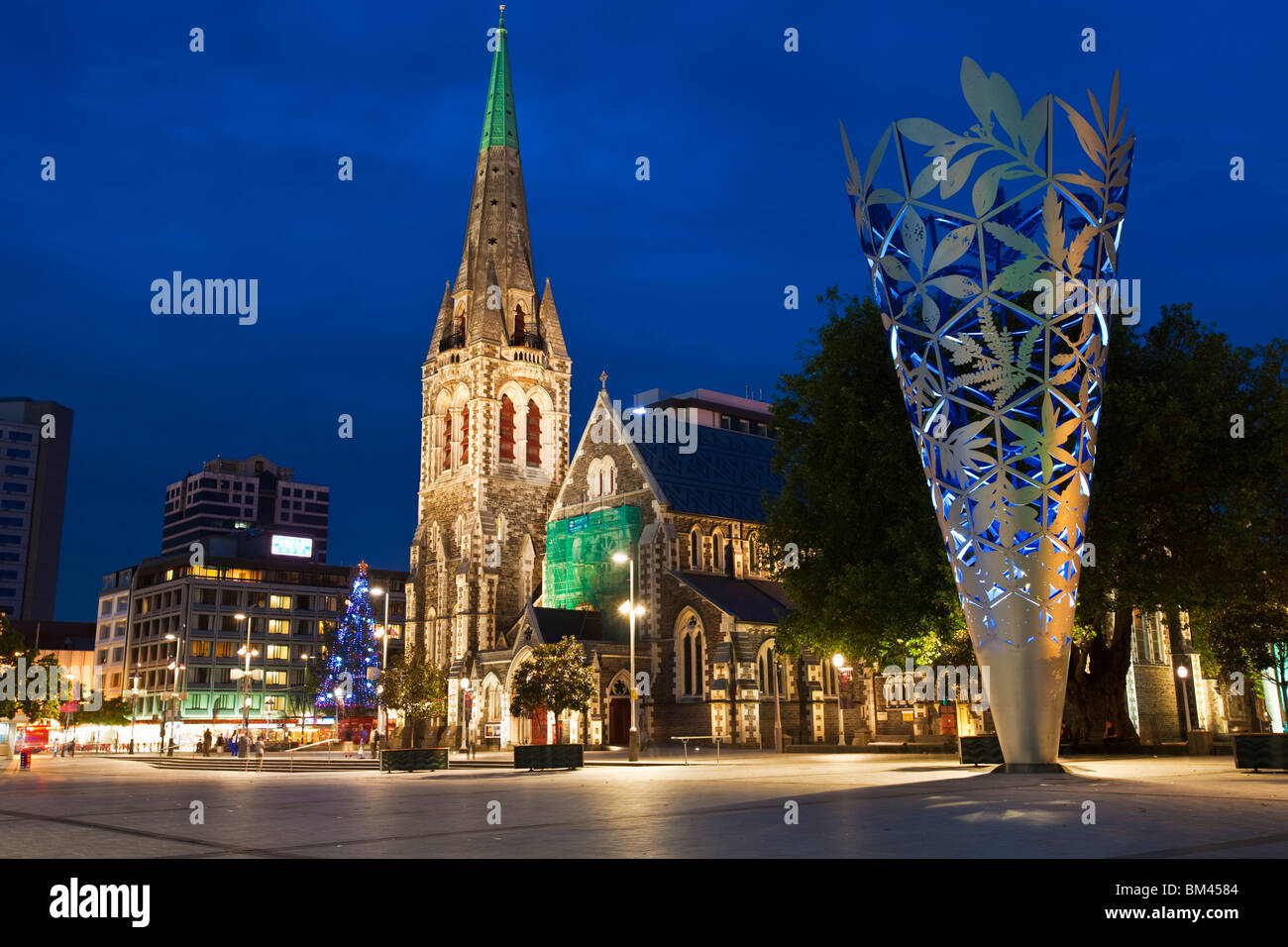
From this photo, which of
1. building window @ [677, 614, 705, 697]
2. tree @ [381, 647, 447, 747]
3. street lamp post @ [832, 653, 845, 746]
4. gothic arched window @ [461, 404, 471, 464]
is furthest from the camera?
gothic arched window @ [461, 404, 471, 464]

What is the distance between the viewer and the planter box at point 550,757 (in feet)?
123

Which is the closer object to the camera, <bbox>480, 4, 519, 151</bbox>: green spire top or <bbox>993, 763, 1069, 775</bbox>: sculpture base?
<bbox>993, 763, 1069, 775</bbox>: sculpture base

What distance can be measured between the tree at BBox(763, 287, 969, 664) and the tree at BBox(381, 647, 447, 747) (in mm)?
29979

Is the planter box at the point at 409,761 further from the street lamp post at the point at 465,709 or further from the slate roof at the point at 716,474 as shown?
the slate roof at the point at 716,474

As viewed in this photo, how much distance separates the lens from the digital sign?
12488 centimetres

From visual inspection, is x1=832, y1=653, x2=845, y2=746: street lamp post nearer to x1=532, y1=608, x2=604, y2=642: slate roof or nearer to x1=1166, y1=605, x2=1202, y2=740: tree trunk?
x1=532, y1=608, x2=604, y2=642: slate roof

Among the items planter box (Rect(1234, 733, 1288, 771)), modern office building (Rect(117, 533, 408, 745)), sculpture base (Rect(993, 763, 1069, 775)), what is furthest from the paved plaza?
modern office building (Rect(117, 533, 408, 745))

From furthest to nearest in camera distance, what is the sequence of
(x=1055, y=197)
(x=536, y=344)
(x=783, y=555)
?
(x=536, y=344)
(x=783, y=555)
(x=1055, y=197)

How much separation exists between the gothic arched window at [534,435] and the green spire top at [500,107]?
19335 mm

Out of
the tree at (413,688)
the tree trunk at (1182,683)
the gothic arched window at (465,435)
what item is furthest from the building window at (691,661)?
the tree trunk at (1182,683)
